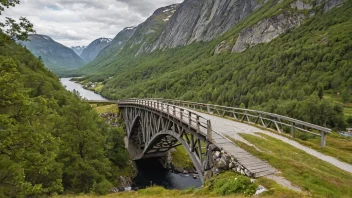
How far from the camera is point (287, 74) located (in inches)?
5354

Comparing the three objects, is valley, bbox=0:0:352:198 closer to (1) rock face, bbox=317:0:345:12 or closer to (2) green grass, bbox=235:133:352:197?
(2) green grass, bbox=235:133:352:197

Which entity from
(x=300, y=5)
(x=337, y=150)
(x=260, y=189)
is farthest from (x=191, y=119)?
(x=300, y=5)

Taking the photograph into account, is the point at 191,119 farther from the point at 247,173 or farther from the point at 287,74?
the point at 287,74

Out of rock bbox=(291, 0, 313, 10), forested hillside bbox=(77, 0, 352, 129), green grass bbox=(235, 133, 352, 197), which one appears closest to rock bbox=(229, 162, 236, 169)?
green grass bbox=(235, 133, 352, 197)

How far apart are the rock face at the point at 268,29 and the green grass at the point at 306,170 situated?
176 m

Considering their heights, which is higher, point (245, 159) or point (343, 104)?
point (245, 159)

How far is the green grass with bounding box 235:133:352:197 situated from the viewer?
11.6 m

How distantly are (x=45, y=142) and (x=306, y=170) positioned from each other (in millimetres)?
14396

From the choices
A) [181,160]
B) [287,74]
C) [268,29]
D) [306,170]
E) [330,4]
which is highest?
[330,4]

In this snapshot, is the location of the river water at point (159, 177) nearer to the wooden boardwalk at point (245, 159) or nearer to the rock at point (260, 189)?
the wooden boardwalk at point (245, 159)

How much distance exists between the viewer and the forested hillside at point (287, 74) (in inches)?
Result: 4182

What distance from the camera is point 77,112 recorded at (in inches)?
1194

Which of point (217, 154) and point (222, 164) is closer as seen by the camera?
point (222, 164)

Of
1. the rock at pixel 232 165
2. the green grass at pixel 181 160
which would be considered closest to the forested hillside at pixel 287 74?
the green grass at pixel 181 160
